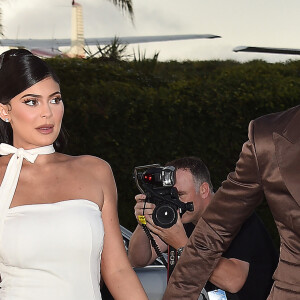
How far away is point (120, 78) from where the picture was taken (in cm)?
1135

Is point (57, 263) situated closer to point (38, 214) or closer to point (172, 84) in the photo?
point (38, 214)

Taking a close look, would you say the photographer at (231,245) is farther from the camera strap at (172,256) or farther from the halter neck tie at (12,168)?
the halter neck tie at (12,168)

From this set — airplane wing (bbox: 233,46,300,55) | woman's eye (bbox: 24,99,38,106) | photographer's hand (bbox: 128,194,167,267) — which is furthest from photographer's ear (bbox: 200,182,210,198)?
airplane wing (bbox: 233,46,300,55)

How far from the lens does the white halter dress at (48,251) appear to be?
9.69 ft

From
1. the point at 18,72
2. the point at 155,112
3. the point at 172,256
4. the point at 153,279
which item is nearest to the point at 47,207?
the point at 18,72

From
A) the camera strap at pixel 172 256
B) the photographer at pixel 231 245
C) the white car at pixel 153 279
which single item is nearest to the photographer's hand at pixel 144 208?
the photographer at pixel 231 245

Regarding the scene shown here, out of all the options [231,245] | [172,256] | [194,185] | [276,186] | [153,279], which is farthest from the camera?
[153,279]

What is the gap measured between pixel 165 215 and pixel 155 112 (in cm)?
684

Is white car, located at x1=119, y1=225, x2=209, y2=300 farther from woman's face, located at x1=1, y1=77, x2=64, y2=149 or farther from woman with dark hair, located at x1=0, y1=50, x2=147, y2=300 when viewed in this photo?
woman's face, located at x1=1, y1=77, x2=64, y2=149

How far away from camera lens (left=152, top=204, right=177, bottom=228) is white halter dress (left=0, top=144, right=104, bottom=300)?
73 centimetres

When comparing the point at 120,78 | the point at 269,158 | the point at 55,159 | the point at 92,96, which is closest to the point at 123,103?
the point at 92,96

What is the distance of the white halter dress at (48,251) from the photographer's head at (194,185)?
1.54 meters

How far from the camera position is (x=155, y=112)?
10.5 m

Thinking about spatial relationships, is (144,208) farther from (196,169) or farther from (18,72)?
(18,72)
